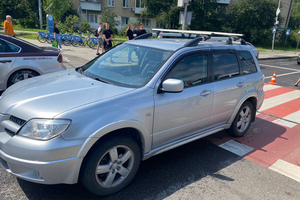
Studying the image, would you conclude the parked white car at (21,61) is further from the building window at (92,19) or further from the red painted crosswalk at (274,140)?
the building window at (92,19)

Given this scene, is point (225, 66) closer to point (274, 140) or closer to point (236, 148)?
point (236, 148)

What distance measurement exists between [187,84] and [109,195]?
1829mm

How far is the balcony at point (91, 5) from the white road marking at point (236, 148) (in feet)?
137

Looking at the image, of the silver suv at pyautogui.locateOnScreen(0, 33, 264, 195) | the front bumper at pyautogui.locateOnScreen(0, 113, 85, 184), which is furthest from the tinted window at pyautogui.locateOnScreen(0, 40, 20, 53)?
the front bumper at pyautogui.locateOnScreen(0, 113, 85, 184)

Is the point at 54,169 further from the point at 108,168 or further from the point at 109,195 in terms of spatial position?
the point at 109,195

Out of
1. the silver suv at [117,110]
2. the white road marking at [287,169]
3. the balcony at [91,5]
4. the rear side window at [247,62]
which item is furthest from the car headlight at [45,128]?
the balcony at [91,5]

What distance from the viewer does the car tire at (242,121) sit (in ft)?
15.6

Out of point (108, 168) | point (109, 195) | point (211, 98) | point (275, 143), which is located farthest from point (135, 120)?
point (275, 143)

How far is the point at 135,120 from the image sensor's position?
2.93m

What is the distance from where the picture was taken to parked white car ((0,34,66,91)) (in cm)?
586

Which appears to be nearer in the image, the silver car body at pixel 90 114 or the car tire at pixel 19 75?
the silver car body at pixel 90 114

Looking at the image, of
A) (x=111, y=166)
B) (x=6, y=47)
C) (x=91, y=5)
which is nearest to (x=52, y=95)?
(x=111, y=166)

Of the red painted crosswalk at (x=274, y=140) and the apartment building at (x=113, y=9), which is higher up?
the apartment building at (x=113, y=9)

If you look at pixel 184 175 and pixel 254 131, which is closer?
pixel 184 175
